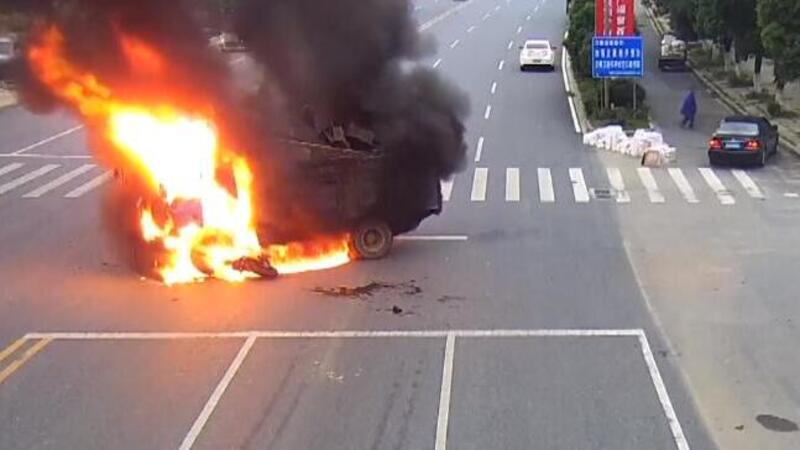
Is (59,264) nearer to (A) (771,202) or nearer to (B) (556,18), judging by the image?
(A) (771,202)

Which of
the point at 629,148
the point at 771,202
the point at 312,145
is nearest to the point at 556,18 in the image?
the point at 629,148

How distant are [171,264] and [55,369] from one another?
186 inches

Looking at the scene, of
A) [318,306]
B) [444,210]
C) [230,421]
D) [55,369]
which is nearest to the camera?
[230,421]

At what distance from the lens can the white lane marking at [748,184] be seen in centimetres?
2470

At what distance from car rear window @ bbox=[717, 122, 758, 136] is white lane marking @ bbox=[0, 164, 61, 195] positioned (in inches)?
694

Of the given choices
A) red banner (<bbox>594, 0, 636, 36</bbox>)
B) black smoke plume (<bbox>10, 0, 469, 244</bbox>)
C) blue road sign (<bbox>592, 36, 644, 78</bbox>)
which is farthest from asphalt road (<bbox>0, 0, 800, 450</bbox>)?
red banner (<bbox>594, 0, 636, 36</bbox>)

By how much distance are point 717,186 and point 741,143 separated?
10.1 feet

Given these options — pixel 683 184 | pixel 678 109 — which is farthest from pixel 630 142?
pixel 678 109

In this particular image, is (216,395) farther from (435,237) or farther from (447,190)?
(447,190)

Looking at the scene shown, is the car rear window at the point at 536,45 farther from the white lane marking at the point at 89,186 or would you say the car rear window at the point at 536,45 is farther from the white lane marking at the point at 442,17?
the white lane marking at the point at 89,186

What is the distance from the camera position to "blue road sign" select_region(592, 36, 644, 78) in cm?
3497

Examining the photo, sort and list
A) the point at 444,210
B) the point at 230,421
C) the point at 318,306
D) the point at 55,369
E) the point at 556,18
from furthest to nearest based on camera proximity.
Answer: the point at 556,18
the point at 444,210
the point at 318,306
the point at 55,369
the point at 230,421

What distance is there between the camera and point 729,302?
51.9 feet

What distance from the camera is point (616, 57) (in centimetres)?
3516
